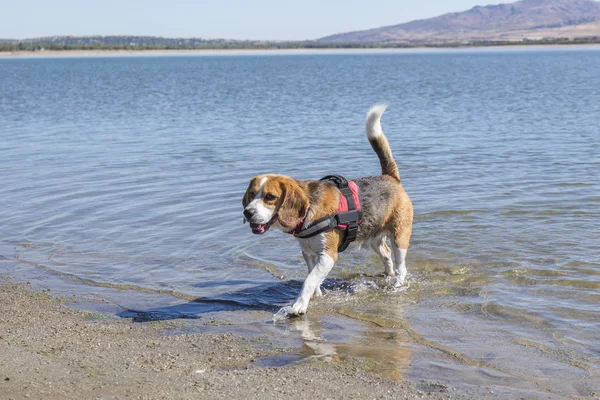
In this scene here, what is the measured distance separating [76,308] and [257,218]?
218 centimetres

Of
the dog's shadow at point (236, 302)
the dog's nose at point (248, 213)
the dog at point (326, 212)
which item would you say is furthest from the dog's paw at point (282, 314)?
the dog's nose at point (248, 213)

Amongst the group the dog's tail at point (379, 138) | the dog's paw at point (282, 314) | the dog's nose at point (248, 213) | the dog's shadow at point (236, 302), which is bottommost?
the dog's shadow at point (236, 302)

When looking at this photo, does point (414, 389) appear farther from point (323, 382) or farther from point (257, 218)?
point (257, 218)

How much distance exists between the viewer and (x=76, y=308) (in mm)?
7848

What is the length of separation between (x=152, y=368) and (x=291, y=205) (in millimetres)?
2245

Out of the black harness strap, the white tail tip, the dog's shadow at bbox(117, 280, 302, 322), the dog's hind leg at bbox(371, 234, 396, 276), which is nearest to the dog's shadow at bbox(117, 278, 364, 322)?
the dog's shadow at bbox(117, 280, 302, 322)

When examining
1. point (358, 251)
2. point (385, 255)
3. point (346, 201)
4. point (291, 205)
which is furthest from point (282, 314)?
point (358, 251)

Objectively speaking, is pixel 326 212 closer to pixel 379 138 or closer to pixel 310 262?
pixel 310 262

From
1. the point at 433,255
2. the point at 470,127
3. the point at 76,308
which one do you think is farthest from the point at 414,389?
the point at 470,127

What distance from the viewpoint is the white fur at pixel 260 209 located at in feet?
23.7

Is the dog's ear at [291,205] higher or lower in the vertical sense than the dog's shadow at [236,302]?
higher

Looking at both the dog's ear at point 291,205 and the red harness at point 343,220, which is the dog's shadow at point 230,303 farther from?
the dog's ear at point 291,205

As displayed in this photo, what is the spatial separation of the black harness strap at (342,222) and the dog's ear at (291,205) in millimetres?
256

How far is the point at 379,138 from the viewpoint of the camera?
851cm
